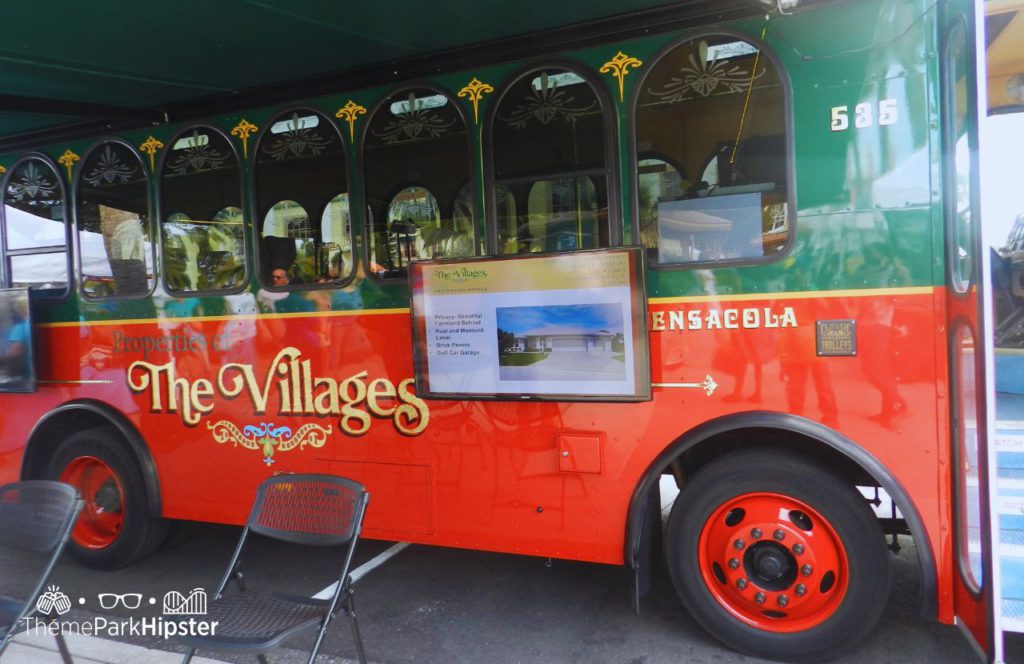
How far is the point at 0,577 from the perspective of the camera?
14.8ft

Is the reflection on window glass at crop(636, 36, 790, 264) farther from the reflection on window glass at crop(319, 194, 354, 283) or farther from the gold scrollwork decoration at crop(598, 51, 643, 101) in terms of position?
the reflection on window glass at crop(319, 194, 354, 283)

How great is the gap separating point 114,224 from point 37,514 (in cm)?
213

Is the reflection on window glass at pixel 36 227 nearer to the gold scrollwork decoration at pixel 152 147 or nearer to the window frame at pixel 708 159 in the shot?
the gold scrollwork decoration at pixel 152 147

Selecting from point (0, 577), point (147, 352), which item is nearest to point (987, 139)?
point (147, 352)

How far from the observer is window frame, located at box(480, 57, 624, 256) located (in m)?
→ 3.16

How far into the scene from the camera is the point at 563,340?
10.6 feet

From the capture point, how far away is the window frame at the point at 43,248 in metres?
4.51

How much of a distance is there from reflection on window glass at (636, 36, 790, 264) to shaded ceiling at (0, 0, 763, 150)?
9.0 inches

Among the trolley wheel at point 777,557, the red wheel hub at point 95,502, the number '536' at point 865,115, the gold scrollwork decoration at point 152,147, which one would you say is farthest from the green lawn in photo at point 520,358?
the red wheel hub at point 95,502

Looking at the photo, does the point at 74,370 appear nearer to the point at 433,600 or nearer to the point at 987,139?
the point at 433,600

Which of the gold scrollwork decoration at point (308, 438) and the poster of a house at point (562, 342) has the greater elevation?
the poster of a house at point (562, 342)

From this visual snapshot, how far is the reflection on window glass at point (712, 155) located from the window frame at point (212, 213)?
7.11ft

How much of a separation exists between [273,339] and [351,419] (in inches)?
→ 24.9

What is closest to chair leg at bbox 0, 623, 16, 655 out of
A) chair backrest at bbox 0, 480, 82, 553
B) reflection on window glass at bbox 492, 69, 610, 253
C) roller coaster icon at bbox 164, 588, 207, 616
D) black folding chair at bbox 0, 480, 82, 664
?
black folding chair at bbox 0, 480, 82, 664
